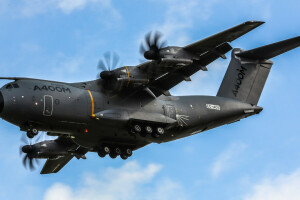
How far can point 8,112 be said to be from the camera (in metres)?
19.9

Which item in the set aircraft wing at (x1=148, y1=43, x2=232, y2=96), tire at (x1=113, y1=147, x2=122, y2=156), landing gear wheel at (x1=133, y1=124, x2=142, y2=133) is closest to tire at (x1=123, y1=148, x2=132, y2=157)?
tire at (x1=113, y1=147, x2=122, y2=156)

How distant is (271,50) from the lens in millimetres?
23203

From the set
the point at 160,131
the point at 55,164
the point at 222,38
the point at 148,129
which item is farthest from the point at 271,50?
the point at 55,164

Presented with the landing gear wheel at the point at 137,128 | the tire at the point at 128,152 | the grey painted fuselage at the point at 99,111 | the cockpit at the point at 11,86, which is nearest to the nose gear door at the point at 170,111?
the grey painted fuselage at the point at 99,111

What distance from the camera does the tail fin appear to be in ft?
80.1

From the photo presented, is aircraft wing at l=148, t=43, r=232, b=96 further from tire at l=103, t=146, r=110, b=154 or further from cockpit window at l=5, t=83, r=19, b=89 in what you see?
cockpit window at l=5, t=83, r=19, b=89

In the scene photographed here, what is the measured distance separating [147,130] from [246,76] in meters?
5.07

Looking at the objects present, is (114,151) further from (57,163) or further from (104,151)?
(57,163)

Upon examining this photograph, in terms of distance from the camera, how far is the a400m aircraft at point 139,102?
66.9 ft

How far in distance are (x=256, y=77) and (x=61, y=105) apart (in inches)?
316

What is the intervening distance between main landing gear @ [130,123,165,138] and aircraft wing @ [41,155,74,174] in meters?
5.18

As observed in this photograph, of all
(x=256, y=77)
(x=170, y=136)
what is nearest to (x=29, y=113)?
(x=170, y=136)

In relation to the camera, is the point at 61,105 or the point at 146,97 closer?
the point at 61,105

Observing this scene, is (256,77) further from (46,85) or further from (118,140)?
(46,85)
